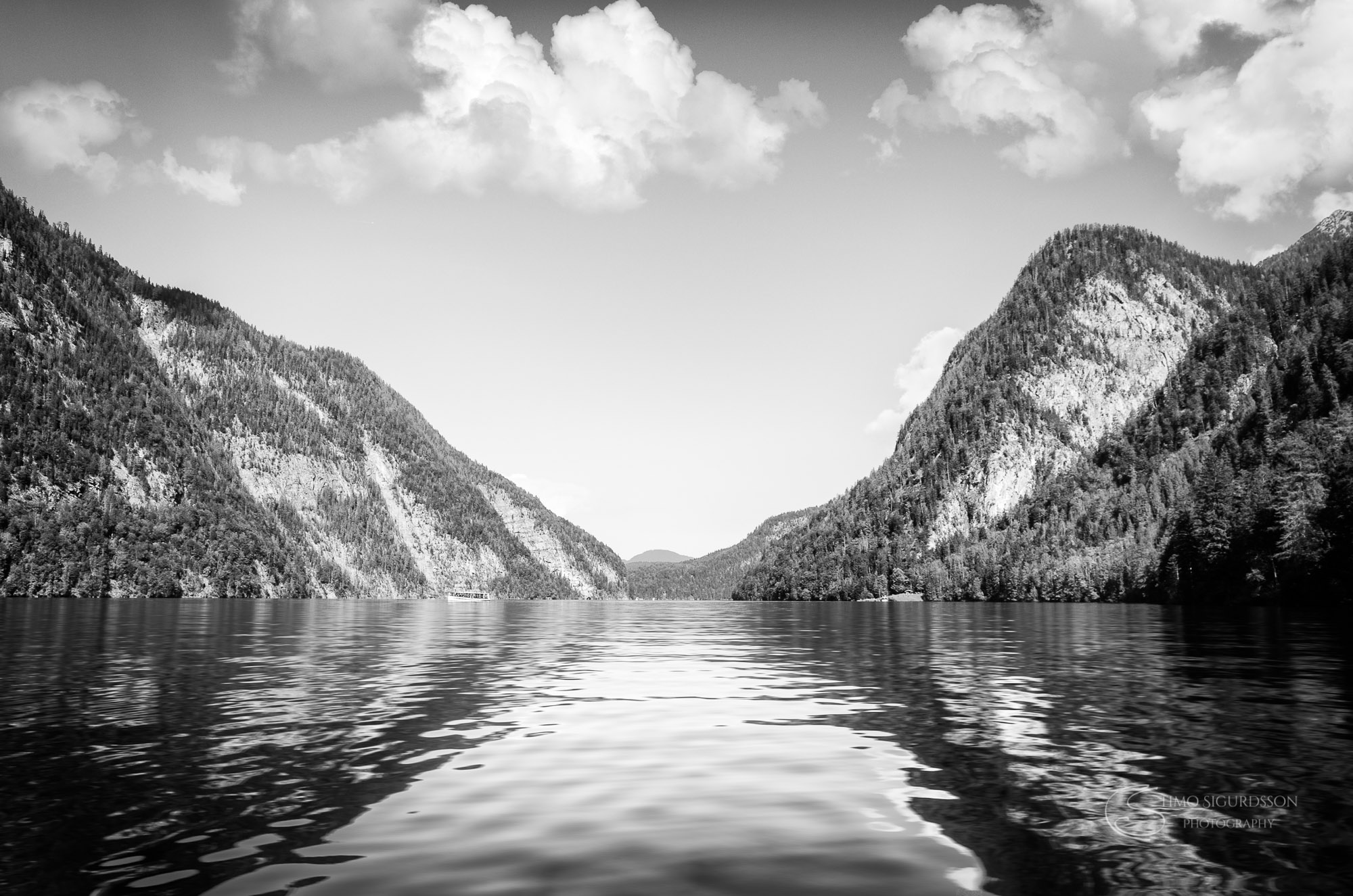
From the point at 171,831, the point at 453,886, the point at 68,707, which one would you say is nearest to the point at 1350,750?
the point at 453,886

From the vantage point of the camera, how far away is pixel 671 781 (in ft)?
49.9

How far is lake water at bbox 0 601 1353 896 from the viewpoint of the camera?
10.2 meters

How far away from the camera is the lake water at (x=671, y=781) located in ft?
33.4
